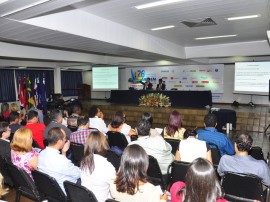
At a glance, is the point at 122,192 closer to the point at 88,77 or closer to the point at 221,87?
the point at 221,87

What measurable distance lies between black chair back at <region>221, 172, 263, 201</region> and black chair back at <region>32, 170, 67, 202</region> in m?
1.63

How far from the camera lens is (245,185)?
91.4 inches

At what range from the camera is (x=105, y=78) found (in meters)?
13.2

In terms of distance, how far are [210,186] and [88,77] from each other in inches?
645

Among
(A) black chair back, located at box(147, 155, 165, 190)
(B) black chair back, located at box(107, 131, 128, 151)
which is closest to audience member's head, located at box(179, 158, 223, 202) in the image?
(A) black chair back, located at box(147, 155, 165, 190)

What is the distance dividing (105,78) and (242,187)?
37.4 feet

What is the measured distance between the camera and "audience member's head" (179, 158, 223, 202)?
1524 mm

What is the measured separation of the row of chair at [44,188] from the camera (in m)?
1.96

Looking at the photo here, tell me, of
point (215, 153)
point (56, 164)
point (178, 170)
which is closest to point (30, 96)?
point (56, 164)

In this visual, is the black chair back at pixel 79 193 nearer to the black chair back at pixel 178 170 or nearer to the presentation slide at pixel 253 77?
the black chair back at pixel 178 170

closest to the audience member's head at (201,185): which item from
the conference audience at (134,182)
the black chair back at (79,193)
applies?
the conference audience at (134,182)

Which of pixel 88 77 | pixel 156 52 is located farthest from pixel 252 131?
pixel 88 77

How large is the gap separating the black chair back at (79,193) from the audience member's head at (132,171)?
8.5 inches

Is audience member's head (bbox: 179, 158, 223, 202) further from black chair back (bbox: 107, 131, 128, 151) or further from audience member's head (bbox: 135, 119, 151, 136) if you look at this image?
black chair back (bbox: 107, 131, 128, 151)
